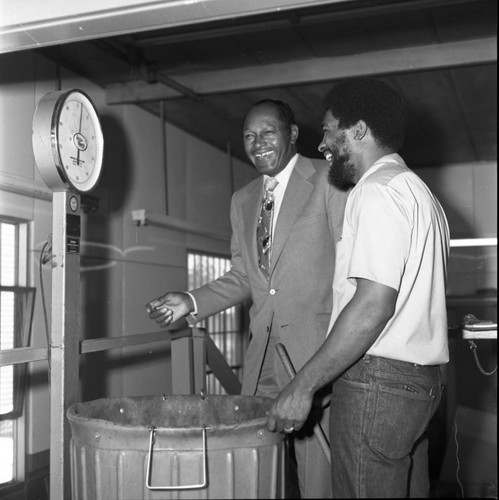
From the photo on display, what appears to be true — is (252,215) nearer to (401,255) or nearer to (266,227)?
(266,227)

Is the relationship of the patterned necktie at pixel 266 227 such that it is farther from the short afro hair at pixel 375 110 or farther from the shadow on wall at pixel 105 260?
the shadow on wall at pixel 105 260

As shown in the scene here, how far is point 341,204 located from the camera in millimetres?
2344

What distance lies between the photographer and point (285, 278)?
2381 mm

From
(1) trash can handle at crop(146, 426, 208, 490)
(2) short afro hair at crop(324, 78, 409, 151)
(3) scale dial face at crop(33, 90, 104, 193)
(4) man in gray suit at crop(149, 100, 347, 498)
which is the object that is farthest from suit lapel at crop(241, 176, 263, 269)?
(1) trash can handle at crop(146, 426, 208, 490)

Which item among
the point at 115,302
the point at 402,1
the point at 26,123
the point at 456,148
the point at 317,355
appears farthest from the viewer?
the point at 456,148

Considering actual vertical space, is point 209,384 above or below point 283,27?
below

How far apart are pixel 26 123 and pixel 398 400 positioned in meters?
2.90

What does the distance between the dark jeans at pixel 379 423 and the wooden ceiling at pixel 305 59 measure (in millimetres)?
1717

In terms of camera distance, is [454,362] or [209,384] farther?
[209,384]

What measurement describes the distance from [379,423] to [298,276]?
0.78 m

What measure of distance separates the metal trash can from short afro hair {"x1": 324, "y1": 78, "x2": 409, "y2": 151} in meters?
0.88

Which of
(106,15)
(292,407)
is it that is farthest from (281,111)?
(292,407)

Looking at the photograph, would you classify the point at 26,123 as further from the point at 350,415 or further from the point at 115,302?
the point at 350,415

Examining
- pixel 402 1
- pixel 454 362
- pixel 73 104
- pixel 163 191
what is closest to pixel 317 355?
pixel 73 104
